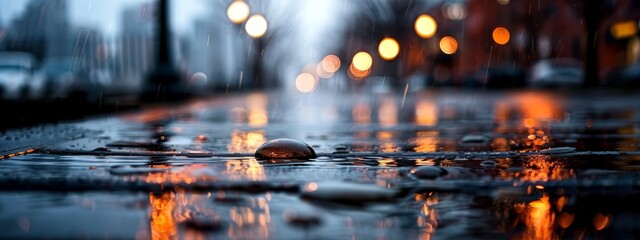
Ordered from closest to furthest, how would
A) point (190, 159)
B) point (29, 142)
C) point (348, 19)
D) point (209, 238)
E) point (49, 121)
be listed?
point (209, 238), point (190, 159), point (29, 142), point (49, 121), point (348, 19)

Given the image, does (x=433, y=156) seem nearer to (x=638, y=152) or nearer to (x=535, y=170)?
(x=535, y=170)

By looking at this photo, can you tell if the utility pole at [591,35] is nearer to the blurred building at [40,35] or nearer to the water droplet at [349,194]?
the blurred building at [40,35]

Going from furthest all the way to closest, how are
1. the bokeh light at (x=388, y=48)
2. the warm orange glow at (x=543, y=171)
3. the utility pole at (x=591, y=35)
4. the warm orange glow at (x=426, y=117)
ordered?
the bokeh light at (x=388, y=48) < the utility pole at (x=591, y=35) < the warm orange glow at (x=426, y=117) < the warm orange glow at (x=543, y=171)

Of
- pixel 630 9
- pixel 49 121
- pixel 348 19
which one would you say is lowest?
pixel 49 121

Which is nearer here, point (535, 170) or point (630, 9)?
point (535, 170)

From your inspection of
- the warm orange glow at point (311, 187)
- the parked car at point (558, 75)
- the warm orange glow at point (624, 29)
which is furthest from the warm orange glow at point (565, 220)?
the warm orange glow at point (624, 29)

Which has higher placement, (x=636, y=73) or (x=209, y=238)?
(x=636, y=73)

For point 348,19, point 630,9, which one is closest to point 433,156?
point 630,9

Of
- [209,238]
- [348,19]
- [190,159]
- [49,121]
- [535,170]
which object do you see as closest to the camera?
[209,238]
